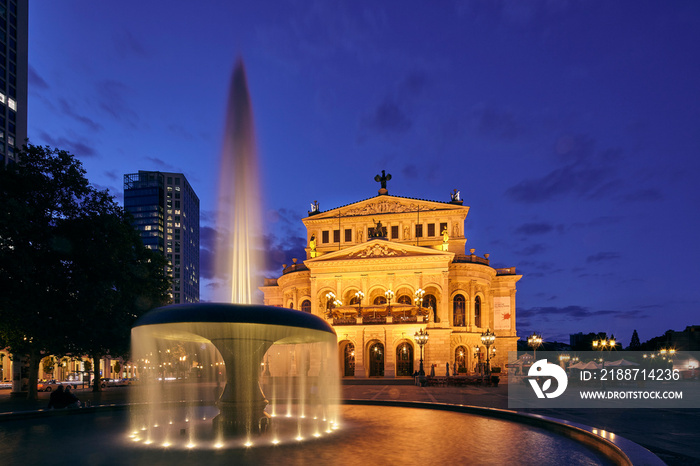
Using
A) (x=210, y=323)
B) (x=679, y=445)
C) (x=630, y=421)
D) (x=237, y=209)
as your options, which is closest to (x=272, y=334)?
(x=210, y=323)

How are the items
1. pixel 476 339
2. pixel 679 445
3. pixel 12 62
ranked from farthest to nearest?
pixel 12 62 < pixel 476 339 < pixel 679 445

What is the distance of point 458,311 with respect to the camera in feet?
185

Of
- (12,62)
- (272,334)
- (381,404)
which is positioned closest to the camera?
(272,334)

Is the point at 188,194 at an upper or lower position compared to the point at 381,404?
upper

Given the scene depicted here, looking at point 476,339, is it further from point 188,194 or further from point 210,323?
point 188,194

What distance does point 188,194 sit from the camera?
14488 centimetres

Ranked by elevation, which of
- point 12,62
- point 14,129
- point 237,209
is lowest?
point 237,209

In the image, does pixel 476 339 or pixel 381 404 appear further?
pixel 476 339

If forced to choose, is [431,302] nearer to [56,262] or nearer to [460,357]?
[460,357]

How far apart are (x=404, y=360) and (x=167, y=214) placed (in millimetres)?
108021

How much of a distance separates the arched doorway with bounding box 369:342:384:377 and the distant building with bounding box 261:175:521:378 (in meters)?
0.10

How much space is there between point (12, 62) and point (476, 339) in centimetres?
6569

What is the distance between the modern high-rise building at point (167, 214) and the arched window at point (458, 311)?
9583 centimetres

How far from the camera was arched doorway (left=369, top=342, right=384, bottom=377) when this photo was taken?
Result: 5131cm
